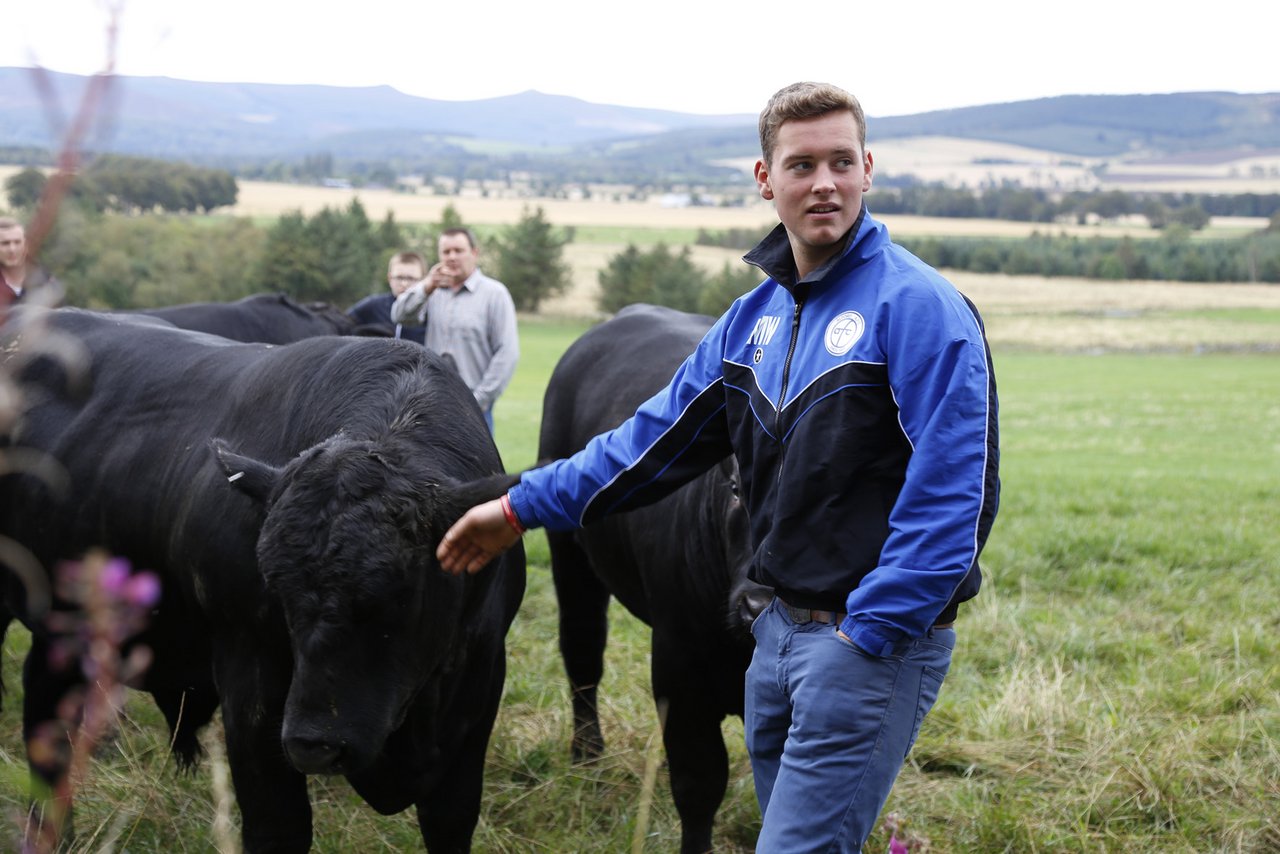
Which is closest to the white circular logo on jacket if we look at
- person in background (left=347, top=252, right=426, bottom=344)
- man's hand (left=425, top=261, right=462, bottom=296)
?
man's hand (left=425, top=261, right=462, bottom=296)

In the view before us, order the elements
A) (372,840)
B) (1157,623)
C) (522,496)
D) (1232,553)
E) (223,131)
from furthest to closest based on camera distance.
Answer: (1232,553), (1157,623), (372,840), (522,496), (223,131)

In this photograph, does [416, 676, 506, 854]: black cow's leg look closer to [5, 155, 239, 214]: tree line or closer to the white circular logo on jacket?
the white circular logo on jacket

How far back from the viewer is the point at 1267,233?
116 metres

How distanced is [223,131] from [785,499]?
1.75m

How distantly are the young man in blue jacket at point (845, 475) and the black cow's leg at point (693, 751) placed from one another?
1427 mm

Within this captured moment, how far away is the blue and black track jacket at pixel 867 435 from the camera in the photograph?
2.65 m

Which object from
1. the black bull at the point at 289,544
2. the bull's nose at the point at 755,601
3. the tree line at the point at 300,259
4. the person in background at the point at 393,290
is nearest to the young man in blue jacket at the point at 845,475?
the bull's nose at the point at 755,601

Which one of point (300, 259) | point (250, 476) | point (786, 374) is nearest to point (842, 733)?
point (786, 374)

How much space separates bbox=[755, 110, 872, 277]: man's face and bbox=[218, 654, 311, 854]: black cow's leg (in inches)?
84.5

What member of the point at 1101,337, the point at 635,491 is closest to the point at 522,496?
the point at 635,491

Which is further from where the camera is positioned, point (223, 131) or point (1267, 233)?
point (1267, 233)

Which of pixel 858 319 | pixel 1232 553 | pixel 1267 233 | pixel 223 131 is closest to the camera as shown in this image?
pixel 223 131

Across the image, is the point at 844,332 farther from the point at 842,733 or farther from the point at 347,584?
the point at 347,584

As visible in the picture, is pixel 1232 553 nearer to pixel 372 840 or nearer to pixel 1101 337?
pixel 372 840
